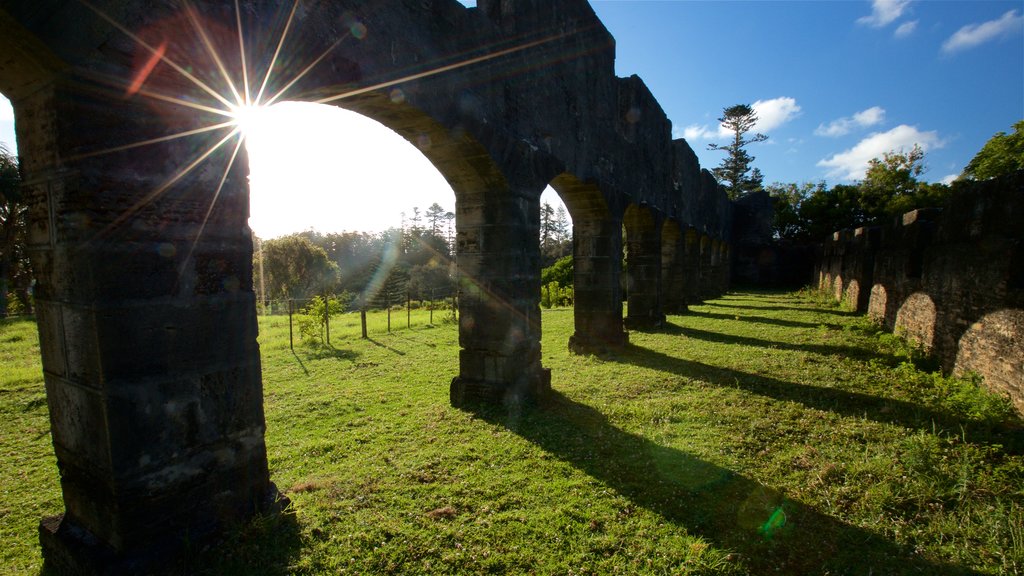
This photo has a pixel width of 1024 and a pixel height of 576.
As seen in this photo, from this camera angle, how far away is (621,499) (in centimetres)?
334

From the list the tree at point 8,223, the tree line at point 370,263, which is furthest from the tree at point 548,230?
the tree at point 8,223

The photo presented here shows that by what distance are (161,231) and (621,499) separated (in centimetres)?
331

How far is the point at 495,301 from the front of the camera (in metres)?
5.57

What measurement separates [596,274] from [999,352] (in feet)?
16.6

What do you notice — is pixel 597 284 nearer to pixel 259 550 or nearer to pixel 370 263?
pixel 259 550

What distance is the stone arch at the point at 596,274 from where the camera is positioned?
826 centimetres

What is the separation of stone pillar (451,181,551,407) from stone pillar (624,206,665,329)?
5711 mm

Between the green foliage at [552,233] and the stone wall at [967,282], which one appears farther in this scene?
the green foliage at [552,233]

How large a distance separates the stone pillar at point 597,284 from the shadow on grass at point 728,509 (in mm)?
3829

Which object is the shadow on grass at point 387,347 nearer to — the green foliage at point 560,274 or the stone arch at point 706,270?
the green foliage at point 560,274

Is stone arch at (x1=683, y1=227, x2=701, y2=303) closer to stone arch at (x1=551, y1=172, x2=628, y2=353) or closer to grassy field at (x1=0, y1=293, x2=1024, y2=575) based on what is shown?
stone arch at (x1=551, y1=172, x2=628, y2=353)

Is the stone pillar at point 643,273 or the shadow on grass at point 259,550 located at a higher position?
the stone pillar at point 643,273

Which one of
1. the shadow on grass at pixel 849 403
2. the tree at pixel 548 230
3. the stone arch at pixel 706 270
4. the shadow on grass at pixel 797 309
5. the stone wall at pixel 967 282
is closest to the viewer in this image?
the shadow on grass at pixel 849 403

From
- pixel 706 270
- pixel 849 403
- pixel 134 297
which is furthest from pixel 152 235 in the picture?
pixel 706 270
